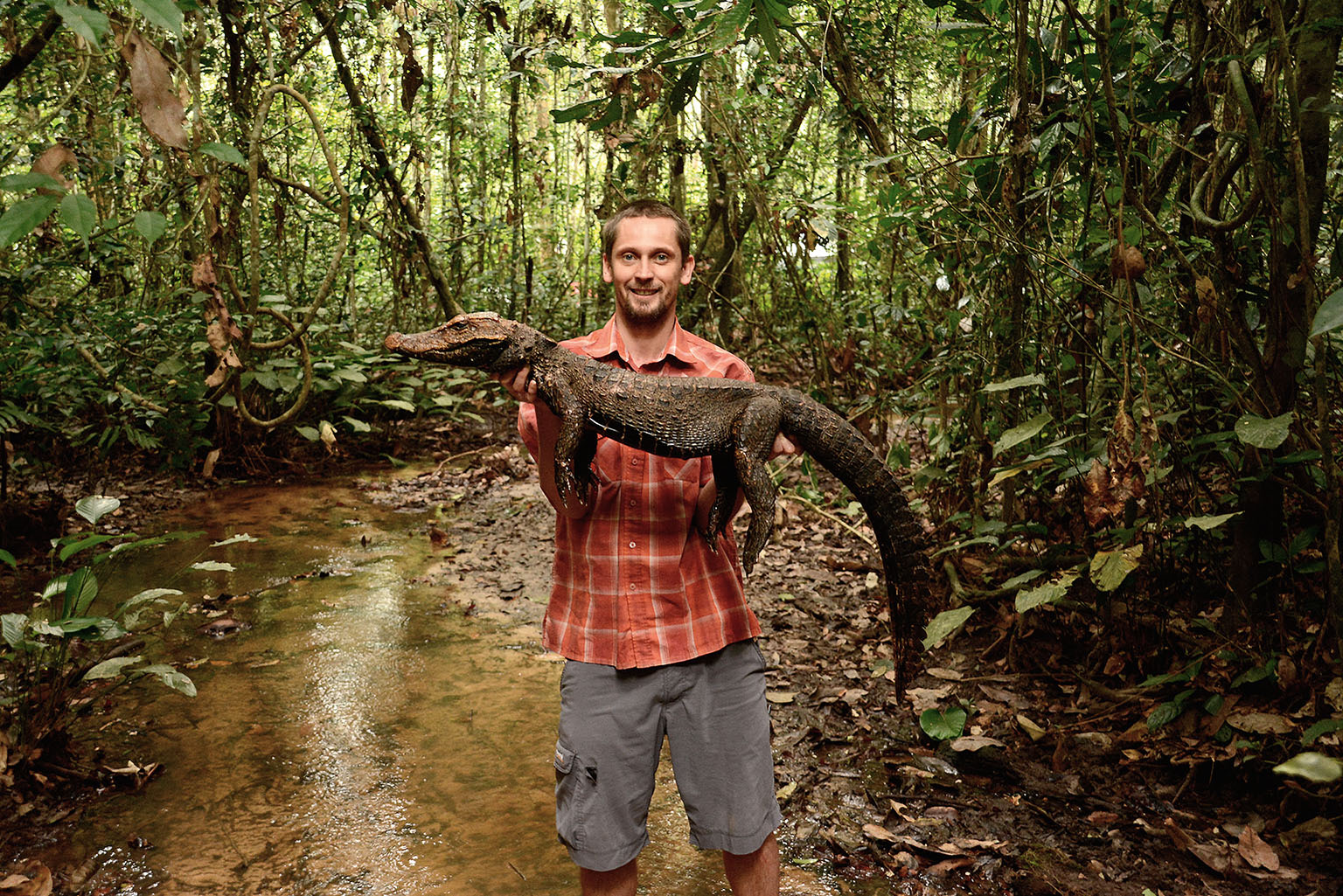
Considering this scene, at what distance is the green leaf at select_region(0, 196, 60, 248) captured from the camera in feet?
4.53

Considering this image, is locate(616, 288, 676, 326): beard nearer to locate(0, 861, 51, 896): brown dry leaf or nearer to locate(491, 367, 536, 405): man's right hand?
locate(491, 367, 536, 405): man's right hand

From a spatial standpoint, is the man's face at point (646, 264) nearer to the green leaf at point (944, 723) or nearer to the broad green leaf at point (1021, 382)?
the broad green leaf at point (1021, 382)

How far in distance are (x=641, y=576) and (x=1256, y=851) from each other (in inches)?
83.6

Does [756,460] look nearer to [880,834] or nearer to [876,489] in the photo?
[876,489]

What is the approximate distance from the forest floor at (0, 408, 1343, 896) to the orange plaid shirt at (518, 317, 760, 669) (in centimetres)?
98

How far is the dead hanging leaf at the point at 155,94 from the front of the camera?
176 centimetres

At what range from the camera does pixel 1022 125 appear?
3230 millimetres

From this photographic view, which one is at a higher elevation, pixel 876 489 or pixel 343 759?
pixel 876 489

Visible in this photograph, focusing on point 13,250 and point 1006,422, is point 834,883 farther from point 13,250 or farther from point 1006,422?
point 13,250

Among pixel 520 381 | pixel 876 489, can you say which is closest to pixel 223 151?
pixel 520 381

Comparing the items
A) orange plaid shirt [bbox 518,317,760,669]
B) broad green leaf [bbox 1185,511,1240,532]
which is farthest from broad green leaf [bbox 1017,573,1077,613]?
Result: orange plaid shirt [bbox 518,317,760,669]

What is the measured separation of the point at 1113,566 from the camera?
9.93 ft

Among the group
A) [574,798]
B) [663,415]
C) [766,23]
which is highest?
[766,23]

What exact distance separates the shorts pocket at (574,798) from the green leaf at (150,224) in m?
1.51
